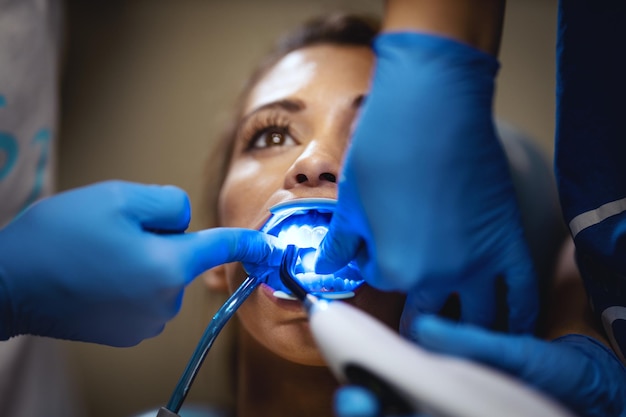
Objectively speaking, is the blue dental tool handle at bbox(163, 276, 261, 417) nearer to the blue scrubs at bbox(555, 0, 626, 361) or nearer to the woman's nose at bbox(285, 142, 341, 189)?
the woman's nose at bbox(285, 142, 341, 189)

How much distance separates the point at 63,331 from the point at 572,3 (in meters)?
0.91

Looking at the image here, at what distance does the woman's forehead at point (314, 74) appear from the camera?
3.38 feet

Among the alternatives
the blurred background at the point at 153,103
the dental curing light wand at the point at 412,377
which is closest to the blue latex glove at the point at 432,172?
the dental curing light wand at the point at 412,377

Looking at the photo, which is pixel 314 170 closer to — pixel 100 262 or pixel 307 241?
pixel 307 241

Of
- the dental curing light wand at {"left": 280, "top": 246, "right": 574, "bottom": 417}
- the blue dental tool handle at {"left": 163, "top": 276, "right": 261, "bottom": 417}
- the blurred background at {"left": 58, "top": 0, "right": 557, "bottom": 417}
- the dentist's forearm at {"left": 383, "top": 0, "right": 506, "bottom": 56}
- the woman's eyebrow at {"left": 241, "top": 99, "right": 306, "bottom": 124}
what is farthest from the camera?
the blurred background at {"left": 58, "top": 0, "right": 557, "bottom": 417}

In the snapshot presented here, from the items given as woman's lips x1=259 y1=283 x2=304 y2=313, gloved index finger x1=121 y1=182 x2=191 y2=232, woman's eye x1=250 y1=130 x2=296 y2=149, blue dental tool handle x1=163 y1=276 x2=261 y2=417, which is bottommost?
blue dental tool handle x1=163 y1=276 x2=261 y2=417

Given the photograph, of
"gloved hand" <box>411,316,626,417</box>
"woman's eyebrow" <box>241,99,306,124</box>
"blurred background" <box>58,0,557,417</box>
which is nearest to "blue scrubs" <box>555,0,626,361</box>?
"gloved hand" <box>411,316,626,417</box>

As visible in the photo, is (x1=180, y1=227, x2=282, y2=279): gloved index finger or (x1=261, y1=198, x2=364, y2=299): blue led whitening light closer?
(x1=180, y1=227, x2=282, y2=279): gloved index finger

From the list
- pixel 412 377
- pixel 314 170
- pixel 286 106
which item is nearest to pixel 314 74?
pixel 286 106

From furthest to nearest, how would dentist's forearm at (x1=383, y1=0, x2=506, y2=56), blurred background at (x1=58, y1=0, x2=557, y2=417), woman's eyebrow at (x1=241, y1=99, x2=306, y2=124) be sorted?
blurred background at (x1=58, y1=0, x2=557, y2=417)
woman's eyebrow at (x1=241, y1=99, x2=306, y2=124)
dentist's forearm at (x1=383, y1=0, x2=506, y2=56)

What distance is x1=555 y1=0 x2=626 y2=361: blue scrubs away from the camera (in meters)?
0.74

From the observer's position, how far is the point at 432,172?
2.12 feet

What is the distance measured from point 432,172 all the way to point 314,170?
0.27 metres

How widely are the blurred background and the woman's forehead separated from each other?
0.62 m
